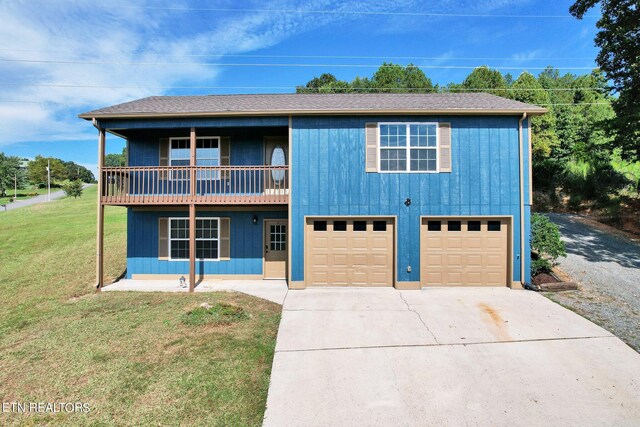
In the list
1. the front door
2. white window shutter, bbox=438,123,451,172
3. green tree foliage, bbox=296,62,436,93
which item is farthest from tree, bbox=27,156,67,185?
white window shutter, bbox=438,123,451,172

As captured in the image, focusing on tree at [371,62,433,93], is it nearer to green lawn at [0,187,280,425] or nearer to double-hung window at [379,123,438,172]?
double-hung window at [379,123,438,172]

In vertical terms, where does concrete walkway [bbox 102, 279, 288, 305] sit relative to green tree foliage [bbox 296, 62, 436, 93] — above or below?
below

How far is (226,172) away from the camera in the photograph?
1015cm

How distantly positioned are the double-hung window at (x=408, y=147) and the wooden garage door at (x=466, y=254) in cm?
172

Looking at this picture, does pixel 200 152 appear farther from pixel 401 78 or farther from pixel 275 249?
pixel 401 78

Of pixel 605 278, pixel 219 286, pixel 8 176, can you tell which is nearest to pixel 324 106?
pixel 219 286

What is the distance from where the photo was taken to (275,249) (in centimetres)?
1022

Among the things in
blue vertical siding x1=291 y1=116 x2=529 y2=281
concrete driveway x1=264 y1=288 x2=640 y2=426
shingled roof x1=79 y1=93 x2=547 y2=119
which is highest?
shingled roof x1=79 y1=93 x2=547 y2=119

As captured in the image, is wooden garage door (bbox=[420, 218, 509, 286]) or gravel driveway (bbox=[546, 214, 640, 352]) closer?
gravel driveway (bbox=[546, 214, 640, 352])

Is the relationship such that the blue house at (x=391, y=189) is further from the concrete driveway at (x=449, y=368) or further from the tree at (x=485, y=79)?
the tree at (x=485, y=79)

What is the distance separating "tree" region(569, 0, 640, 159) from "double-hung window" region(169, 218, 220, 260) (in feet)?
58.0

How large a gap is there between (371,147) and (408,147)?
3.65 ft

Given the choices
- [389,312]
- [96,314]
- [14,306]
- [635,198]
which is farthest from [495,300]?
[635,198]

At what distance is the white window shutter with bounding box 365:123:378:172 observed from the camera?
29.1 feet
